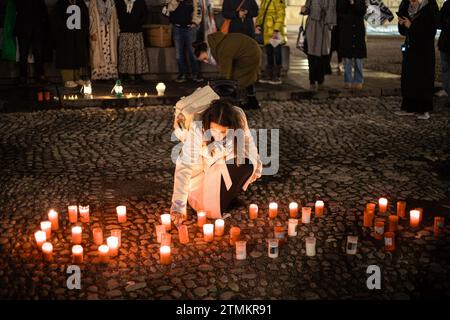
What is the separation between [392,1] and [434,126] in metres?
36.4

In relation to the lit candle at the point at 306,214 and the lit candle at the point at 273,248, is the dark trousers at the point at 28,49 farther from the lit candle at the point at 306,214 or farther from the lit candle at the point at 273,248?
the lit candle at the point at 273,248

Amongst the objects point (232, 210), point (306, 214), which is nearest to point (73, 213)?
point (232, 210)

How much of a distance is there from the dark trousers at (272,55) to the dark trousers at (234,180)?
273 inches

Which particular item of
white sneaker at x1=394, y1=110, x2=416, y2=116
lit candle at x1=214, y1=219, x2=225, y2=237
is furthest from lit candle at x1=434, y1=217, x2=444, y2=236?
white sneaker at x1=394, y1=110, x2=416, y2=116

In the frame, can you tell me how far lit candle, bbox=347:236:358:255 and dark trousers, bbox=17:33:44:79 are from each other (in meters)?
8.52

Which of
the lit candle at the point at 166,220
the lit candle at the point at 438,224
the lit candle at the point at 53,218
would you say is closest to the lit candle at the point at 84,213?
the lit candle at the point at 53,218

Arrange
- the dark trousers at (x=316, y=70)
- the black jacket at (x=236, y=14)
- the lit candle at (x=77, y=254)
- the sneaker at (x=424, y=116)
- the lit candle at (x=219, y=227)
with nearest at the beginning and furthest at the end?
1. the lit candle at (x=77, y=254)
2. the lit candle at (x=219, y=227)
3. the sneaker at (x=424, y=116)
4. the black jacket at (x=236, y=14)
5. the dark trousers at (x=316, y=70)

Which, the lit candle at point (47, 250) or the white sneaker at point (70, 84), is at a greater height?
the white sneaker at point (70, 84)

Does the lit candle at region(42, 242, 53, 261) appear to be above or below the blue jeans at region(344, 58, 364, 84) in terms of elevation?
below

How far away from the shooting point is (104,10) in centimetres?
1184

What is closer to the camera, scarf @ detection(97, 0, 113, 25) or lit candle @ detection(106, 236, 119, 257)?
lit candle @ detection(106, 236, 119, 257)

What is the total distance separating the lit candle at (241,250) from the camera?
4.65 meters

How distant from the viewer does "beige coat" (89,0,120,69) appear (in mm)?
11891

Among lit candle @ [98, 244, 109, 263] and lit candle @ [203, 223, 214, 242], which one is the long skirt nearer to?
lit candle @ [203, 223, 214, 242]
